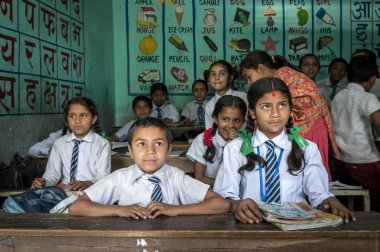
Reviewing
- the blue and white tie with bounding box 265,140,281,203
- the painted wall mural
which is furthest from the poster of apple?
the blue and white tie with bounding box 265,140,281,203

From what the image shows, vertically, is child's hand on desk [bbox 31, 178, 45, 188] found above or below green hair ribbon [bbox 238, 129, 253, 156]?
below

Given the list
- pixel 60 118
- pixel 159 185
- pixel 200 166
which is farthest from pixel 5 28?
pixel 159 185

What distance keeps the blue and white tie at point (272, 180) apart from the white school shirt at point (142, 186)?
0.30 metres

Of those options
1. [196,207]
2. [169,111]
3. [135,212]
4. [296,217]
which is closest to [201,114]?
[169,111]

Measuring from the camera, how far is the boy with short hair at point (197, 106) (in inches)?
230

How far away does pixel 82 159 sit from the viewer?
2.82 m

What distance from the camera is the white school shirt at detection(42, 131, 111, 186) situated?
2793mm

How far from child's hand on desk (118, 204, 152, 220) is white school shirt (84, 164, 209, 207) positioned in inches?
9.7

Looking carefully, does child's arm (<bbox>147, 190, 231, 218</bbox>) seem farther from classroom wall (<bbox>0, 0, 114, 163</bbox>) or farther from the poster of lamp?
the poster of lamp

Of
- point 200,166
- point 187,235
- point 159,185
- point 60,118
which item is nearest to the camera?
point 187,235

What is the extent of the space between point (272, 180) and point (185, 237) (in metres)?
0.65

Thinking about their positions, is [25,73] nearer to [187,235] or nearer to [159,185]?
[159,185]

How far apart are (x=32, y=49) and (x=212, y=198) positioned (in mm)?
2410

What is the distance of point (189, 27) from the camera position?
6.18 m
